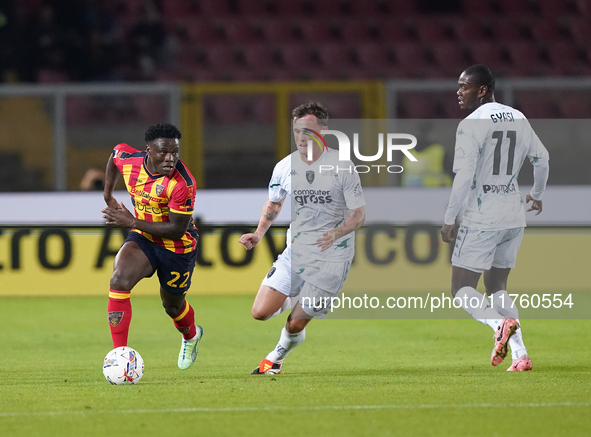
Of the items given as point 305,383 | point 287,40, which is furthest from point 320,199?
point 287,40

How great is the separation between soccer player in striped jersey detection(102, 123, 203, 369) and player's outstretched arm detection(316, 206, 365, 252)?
889mm

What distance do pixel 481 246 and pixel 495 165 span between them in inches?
20.8

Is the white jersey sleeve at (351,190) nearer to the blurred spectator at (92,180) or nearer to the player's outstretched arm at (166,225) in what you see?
the player's outstretched arm at (166,225)

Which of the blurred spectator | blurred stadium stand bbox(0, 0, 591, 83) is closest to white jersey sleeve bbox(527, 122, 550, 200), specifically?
the blurred spectator

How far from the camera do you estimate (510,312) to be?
604cm

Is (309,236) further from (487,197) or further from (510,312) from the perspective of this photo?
(510,312)

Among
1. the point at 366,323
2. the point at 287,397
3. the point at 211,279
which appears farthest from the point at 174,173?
the point at 211,279

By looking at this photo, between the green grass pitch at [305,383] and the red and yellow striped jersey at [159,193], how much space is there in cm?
90

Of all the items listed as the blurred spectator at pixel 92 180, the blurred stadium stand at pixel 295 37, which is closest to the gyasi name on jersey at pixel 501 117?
the blurred spectator at pixel 92 180

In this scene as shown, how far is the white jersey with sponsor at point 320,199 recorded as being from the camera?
5.94 metres

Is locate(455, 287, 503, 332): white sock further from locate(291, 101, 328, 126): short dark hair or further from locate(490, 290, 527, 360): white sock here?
locate(291, 101, 328, 126): short dark hair

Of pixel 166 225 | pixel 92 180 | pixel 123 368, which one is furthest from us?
pixel 92 180

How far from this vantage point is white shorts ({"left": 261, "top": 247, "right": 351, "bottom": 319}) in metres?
5.96

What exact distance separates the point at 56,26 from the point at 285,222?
19.4ft
